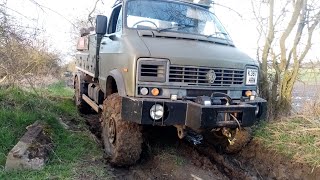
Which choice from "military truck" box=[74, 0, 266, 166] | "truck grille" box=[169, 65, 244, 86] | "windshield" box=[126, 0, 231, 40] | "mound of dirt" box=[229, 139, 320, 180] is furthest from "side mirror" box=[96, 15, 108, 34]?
"mound of dirt" box=[229, 139, 320, 180]

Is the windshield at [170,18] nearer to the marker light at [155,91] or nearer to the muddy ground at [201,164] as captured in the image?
the marker light at [155,91]

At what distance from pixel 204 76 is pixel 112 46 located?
1.63 metres

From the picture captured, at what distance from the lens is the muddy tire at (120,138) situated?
4469mm

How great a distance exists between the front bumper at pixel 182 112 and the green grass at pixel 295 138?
1251 millimetres

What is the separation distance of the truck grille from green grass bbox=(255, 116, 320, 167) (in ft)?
4.31

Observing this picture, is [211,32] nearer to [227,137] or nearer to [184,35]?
Result: [184,35]

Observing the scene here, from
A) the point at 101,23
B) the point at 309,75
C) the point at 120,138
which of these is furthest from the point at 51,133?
the point at 309,75

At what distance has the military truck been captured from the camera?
4.16 m

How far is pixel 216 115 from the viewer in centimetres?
411

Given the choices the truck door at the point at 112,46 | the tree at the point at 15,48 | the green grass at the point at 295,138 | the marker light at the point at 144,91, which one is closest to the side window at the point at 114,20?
the truck door at the point at 112,46

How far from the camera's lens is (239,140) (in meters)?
5.29

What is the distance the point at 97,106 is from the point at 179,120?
2522 mm

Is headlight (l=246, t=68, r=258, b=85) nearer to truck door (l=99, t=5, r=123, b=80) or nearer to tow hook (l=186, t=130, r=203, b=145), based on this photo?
tow hook (l=186, t=130, r=203, b=145)

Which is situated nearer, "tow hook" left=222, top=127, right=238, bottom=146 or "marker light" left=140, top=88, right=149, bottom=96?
"marker light" left=140, top=88, right=149, bottom=96
